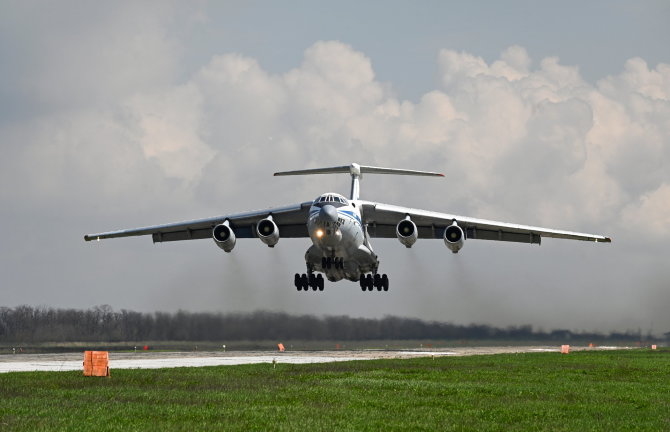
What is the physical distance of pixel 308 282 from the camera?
37.8 metres

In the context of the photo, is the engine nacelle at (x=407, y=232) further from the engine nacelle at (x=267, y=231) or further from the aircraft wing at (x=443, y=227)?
the engine nacelle at (x=267, y=231)

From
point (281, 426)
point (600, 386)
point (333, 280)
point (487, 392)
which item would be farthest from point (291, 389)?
point (333, 280)

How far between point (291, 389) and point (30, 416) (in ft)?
22.7

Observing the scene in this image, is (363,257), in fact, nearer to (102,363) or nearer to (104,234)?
(104,234)

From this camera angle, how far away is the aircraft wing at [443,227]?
36188 millimetres

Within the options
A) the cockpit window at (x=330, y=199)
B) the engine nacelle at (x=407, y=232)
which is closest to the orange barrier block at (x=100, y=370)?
the cockpit window at (x=330, y=199)

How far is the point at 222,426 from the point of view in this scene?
14.0 meters

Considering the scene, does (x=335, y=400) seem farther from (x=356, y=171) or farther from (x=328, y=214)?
(x=356, y=171)

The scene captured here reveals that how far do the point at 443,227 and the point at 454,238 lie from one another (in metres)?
4.36

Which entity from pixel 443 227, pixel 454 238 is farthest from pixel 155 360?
pixel 443 227

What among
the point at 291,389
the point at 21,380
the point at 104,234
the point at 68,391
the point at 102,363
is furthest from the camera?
the point at 104,234

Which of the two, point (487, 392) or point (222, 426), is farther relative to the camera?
point (487, 392)

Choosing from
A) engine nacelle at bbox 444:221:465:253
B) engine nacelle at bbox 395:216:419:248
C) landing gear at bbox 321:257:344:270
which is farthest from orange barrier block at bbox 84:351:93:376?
engine nacelle at bbox 444:221:465:253

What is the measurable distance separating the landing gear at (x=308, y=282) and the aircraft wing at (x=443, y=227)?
3.41m
